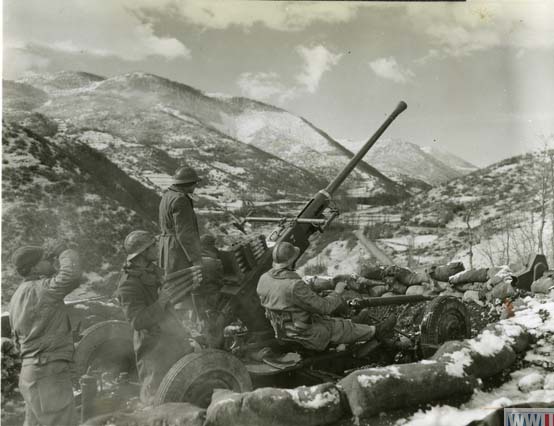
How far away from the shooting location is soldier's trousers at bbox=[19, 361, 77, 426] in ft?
11.4

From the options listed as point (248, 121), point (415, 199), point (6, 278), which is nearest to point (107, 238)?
point (6, 278)

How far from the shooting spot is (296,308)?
4039mm

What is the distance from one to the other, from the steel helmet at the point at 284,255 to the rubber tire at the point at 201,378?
2.68 ft

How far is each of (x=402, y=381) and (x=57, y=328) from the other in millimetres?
2318

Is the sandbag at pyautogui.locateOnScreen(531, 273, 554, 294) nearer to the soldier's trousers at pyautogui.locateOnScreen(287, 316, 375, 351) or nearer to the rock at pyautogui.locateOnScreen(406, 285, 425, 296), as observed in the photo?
the rock at pyautogui.locateOnScreen(406, 285, 425, 296)

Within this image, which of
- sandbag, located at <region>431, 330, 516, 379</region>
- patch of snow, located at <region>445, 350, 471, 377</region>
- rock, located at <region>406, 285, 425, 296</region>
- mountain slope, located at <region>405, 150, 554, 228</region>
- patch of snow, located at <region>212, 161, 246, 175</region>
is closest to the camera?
patch of snow, located at <region>445, 350, 471, 377</region>

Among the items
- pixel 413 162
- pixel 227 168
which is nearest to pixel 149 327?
pixel 227 168

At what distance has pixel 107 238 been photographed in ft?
26.2

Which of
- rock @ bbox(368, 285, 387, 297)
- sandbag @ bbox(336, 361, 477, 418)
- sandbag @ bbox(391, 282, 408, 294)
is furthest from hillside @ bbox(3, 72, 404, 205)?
sandbag @ bbox(336, 361, 477, 418)

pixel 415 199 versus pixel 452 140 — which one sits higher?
pixel 452 140

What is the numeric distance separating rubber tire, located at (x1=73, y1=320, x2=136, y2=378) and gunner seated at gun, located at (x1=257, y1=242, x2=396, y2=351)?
4.64ft

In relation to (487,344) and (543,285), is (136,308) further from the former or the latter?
(543,285)

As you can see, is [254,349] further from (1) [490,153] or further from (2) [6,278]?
(1) [490,153]

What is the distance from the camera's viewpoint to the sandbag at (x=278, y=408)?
3078 mm
